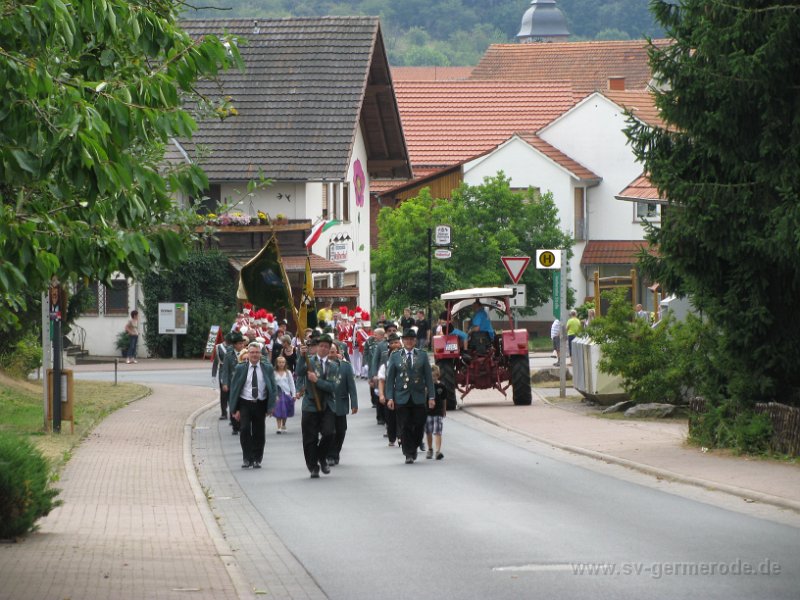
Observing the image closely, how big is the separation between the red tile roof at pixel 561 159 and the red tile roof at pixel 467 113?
357 cm

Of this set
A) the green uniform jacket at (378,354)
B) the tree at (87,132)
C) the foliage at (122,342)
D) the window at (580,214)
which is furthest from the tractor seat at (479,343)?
the window at (580,214)

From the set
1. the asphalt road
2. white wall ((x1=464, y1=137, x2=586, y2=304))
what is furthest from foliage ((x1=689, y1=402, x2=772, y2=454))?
white wall ((x1=464, y1=137, x2=586, y2=304))

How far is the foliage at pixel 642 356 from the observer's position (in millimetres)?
24312

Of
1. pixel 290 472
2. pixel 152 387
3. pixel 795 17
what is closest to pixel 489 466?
pixel 290 472

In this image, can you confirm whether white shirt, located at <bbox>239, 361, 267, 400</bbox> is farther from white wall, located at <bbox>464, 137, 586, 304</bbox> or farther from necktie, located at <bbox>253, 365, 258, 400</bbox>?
white wall, located at <bbox>464, 137, 586, 304</bbox>

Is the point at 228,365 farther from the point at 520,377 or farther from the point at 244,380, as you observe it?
the point at 520,377

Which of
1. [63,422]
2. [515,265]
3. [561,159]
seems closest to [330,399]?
[63,422]

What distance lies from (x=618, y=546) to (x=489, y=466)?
22.2 feet

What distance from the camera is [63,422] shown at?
2370cm

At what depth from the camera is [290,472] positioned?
18500 mm

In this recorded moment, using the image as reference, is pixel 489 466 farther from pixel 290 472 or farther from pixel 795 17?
pixel 795 17

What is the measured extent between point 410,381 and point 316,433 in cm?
179

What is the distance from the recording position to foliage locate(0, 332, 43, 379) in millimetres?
31766

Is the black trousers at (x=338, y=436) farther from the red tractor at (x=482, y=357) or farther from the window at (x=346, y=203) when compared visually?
the window at (x=346, y=203)
